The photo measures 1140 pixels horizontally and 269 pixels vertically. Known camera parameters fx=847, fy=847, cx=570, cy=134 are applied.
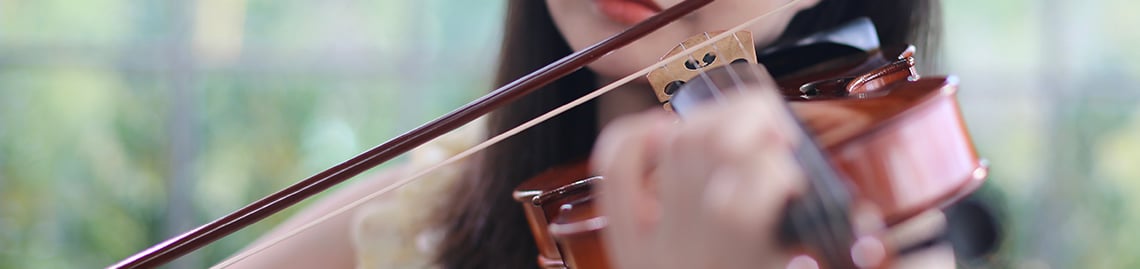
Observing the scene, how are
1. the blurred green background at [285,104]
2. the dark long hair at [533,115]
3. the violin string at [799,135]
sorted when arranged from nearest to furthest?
1. the violin string at [799,135]
2. the dark long hair at [533,115]
3. the blurred green background at [285,104]

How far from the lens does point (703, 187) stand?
12.9 inches

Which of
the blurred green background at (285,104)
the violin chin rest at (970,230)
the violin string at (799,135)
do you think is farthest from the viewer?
the blurred green background at (285,104)

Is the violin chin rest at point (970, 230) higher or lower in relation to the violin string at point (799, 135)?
lower

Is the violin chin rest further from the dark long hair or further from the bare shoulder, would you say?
the bare shoulder

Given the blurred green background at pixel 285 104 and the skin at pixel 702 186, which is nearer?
the skin at pixel 702 186

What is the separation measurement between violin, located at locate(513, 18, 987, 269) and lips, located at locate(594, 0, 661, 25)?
0.06 meters

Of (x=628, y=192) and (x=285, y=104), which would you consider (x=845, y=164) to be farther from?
(x=285, y=104)

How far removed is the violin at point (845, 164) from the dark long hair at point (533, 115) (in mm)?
191

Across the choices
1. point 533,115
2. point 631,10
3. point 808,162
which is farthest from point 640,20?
point 808,162

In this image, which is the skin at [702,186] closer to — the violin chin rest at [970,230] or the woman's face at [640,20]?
the violin chin rest at [970,230]

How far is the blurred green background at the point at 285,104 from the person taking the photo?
80.8 inches

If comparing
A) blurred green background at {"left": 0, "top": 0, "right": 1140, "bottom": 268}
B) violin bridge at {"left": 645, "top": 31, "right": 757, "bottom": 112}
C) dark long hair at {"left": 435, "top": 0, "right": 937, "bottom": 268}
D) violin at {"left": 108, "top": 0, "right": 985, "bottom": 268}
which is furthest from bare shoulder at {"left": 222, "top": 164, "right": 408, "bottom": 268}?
blurred green background at {"left": 0, "top": 0, "right": 1140, "bottom": 268}

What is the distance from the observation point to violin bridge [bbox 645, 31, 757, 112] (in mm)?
586

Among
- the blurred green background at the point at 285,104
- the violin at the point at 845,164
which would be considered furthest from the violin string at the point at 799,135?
the blurred green background at the point at 285,104
